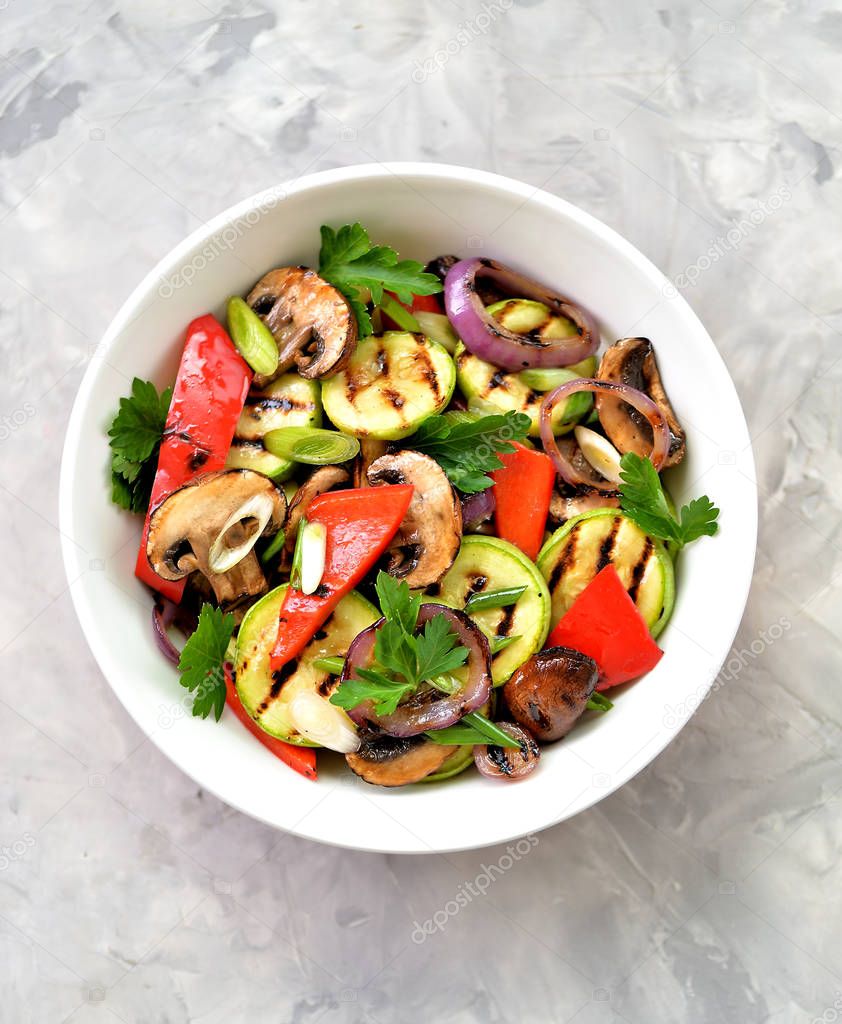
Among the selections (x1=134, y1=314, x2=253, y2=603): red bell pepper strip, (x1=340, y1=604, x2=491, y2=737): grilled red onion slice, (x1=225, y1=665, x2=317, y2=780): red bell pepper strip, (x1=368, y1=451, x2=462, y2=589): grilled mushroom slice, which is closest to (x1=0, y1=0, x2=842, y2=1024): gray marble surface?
(x1=225, y1=665, x2=317, y2=780): red bell pepper strip

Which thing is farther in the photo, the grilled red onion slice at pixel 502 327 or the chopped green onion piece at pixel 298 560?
the grilled red onion slice at pixel 502 327

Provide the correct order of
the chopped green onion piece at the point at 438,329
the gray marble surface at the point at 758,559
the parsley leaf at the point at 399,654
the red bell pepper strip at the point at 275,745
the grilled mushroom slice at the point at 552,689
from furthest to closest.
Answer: the gray marble surface at the point at 758,559 → the chopped green onion piece at the point at 438,329 → the red bell pepper strip at the point at 275,745 → the grilled mushroom slice at the point at 552,689 → the parsley leaf at the point at 399,654

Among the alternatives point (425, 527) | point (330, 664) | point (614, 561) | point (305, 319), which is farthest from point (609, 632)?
point (305, 319)

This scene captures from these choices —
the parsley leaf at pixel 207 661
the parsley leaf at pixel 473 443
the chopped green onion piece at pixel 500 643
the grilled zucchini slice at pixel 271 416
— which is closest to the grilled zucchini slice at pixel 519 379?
the parsley leaf at pixel 473 443

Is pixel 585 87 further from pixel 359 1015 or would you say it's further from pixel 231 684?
pixel 359 1015

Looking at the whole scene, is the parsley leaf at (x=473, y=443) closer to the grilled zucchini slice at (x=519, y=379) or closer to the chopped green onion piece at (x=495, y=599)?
the grilled zucchini slice at (x=519, y=379)

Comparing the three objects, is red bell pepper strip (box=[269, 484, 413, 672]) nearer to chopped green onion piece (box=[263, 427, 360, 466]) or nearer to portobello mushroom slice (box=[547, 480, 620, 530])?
chopped green onion piece (box=[263, 427, 360, 466])

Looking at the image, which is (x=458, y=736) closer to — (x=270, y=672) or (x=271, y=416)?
(x=270, y=672)
